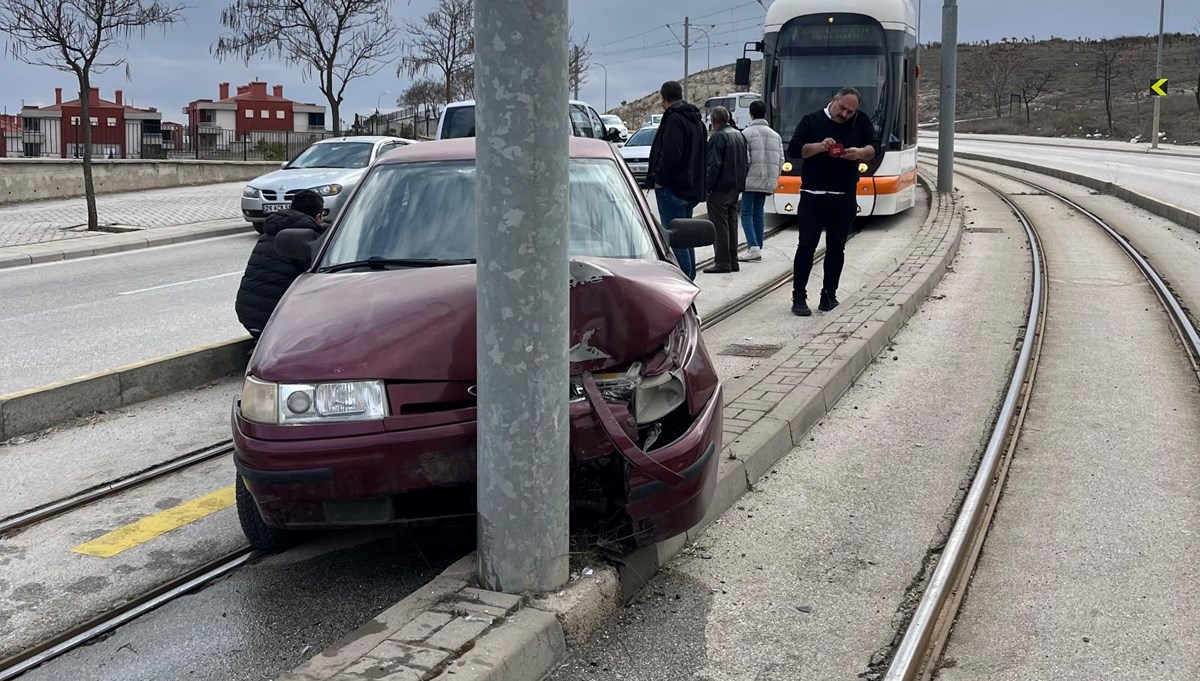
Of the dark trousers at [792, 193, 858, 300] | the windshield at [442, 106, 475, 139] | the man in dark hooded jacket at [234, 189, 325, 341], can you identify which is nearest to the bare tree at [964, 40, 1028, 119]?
the windshield at [442, 106, 475, 139]

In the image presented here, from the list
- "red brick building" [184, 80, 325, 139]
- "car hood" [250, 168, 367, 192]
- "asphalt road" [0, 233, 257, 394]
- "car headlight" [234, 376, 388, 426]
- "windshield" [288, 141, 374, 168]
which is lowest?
"asphalt road" [0, 233, 257, 394]

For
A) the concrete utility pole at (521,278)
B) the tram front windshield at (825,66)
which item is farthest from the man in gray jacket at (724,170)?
the concrete utility pole at (521,278)

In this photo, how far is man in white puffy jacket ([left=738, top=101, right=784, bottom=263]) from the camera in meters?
13.5

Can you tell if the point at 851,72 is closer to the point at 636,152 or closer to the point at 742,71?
the point at 742,71

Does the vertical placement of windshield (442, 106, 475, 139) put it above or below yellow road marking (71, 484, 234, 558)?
above

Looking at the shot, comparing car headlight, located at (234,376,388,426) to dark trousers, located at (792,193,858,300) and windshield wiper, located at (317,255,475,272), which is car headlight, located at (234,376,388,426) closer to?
windshield wiper, located at (317,255,475,272)

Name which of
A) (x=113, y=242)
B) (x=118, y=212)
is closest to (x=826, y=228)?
(x=113, y=242)

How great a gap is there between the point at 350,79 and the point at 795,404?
2658 cm

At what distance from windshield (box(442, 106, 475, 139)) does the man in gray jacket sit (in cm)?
689

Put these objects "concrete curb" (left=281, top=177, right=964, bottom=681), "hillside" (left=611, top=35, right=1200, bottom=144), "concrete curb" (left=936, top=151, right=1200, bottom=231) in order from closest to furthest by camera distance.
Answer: "concrete curb" (left=281, top=177, right=964, bottom=681)
"concrete curb" (left=936, top=151, right=1200, bottom=231)
"hillside" (left=611, top=35, right=1200, bottom=144)

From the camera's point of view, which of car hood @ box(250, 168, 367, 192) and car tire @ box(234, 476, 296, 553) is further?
car hood @ box(250, 168, 367, 192)

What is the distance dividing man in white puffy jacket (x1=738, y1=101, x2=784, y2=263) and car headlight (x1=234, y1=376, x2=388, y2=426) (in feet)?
32.3

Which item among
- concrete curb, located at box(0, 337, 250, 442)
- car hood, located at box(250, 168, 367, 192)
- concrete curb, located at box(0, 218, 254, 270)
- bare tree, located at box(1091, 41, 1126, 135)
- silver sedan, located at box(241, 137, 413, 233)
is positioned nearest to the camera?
concrete curb, located at box(0, 337, 250, 442)

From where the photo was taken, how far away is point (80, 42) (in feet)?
67.4
